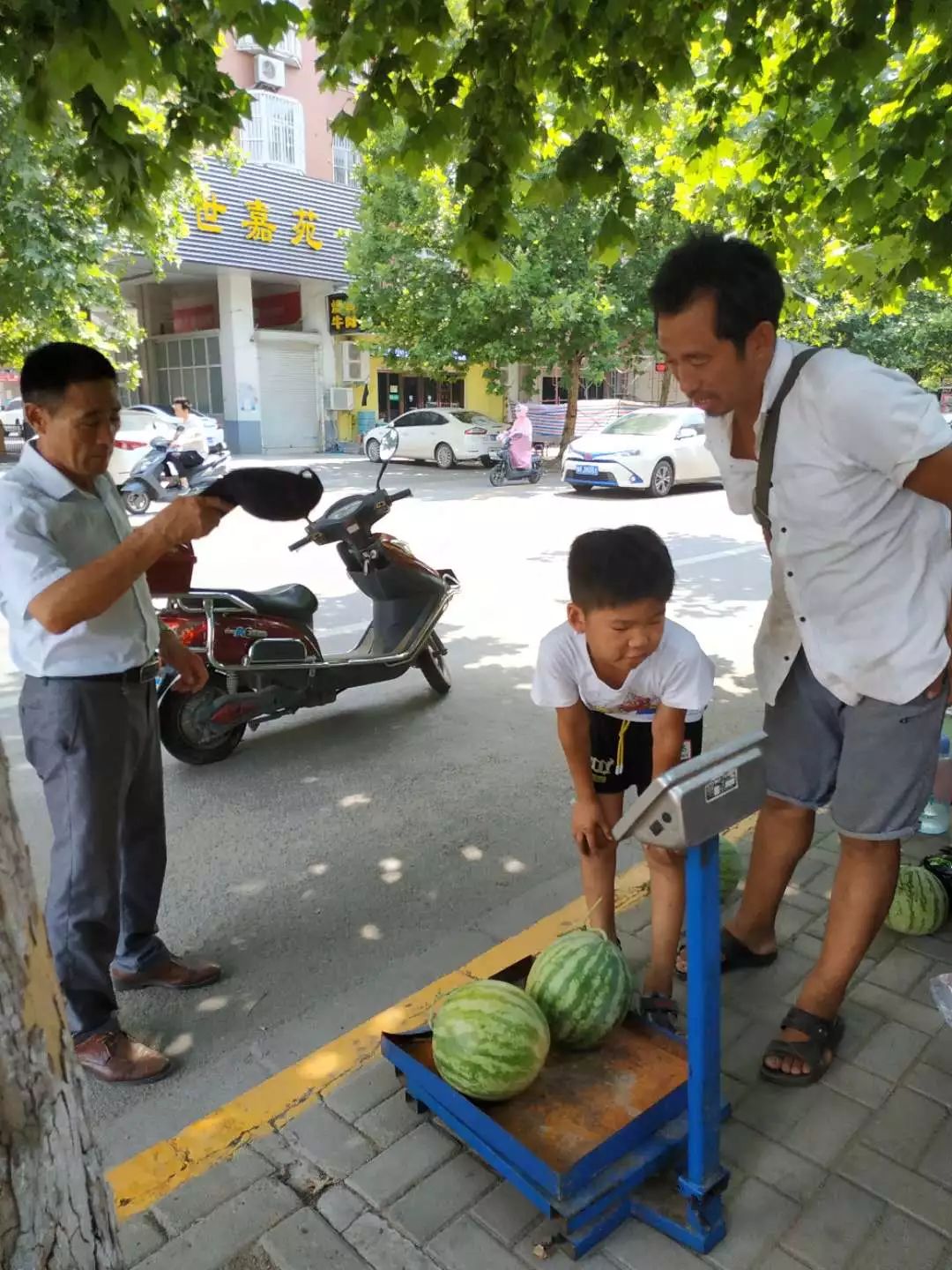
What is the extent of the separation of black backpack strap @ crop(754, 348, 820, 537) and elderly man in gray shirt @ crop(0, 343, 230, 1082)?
4.44ft

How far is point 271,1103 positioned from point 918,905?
6.86 feet

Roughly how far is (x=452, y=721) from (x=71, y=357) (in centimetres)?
337

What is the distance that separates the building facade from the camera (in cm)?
2109

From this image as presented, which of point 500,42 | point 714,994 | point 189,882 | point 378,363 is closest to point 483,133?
point 500,42

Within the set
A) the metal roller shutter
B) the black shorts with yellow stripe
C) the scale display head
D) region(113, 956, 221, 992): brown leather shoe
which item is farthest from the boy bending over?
the metal roller shutter

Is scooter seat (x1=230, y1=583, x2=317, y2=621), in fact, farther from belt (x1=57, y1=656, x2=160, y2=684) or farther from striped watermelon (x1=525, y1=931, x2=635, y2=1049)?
striped watermelon (x1=525, y1=931, x2=635, y2=1049)

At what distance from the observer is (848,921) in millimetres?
2389

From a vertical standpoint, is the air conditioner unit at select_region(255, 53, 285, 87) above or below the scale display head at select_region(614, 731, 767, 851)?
above

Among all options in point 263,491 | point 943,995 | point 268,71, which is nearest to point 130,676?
point 263,491

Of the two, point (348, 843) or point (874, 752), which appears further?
point (348, 843)

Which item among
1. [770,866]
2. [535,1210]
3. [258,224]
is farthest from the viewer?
[258,224]

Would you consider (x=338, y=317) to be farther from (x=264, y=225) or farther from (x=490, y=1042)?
(x=490, y=1042)

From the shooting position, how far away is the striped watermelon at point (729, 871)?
320 cm

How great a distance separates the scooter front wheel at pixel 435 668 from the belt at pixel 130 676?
9.51 ft
